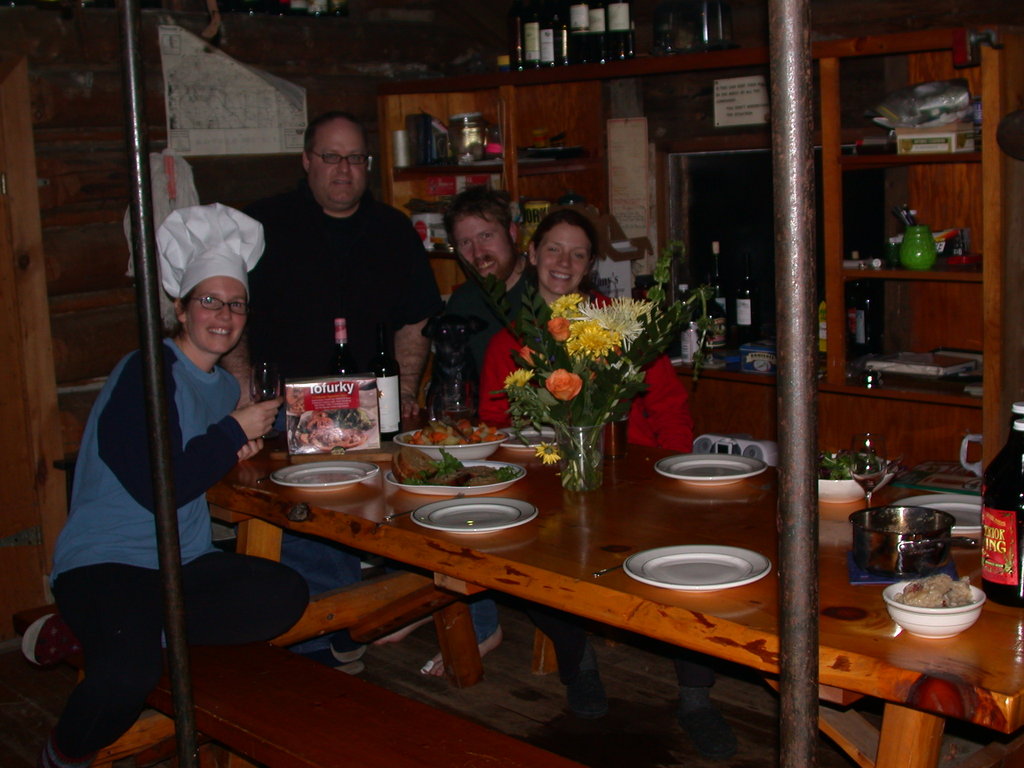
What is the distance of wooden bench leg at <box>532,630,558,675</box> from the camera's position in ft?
11.2

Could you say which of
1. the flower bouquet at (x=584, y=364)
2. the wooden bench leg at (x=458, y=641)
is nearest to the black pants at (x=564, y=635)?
the wooden bench leg at (x=458, y=641)

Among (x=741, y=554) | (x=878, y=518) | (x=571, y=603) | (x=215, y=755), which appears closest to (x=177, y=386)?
(x=215, y=755)

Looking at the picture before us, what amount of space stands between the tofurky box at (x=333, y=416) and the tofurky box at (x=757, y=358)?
185cm

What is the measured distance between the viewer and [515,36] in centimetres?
464

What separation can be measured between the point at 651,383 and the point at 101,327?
224cm

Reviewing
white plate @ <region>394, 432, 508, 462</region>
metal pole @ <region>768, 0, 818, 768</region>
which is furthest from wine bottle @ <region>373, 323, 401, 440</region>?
metal pole @ <region>768, 0, 818, 768</region>

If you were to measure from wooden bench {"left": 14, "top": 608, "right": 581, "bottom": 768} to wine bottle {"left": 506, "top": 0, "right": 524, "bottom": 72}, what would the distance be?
2.94 meters

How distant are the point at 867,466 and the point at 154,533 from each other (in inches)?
64.8

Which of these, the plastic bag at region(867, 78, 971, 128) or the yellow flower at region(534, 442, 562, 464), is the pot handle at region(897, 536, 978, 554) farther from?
the plastic bag at region(867, 78, 971, 128)

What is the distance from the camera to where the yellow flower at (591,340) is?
2.34 meters

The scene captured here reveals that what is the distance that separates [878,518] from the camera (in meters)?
1.93

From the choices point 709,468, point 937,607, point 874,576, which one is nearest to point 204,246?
point 709,468

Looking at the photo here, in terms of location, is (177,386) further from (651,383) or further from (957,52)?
Result: (957,52)

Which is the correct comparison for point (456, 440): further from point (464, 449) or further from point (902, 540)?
point (902, 540)
